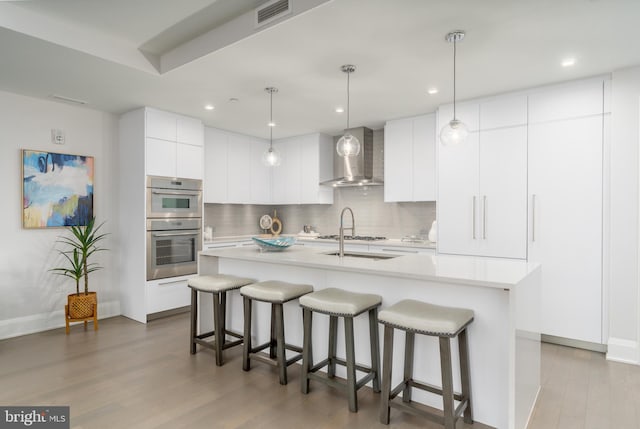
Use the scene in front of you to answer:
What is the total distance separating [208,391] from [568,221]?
3.42 meters

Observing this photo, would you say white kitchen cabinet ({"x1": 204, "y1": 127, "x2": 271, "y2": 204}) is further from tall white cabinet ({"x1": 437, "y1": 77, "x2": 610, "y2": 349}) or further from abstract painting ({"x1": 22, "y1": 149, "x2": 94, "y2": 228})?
tall white cabinet ({"x1": 437, "y1": 77, "x2": 610, "y2": 349})

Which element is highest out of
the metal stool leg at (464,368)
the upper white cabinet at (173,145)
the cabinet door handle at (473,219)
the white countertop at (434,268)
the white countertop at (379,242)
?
the upper white cabinet at (173,145)

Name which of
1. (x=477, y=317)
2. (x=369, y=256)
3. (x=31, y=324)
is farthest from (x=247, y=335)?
(x=31, y=324)

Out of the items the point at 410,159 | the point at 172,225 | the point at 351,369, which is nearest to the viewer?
the point at 351,369

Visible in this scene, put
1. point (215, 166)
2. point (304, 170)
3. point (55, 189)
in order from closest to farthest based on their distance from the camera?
point (55, 189)
point (215, 166)
point (304, 170)

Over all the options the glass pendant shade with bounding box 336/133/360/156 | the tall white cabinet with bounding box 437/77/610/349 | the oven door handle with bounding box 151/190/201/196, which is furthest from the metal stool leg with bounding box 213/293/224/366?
the tall white cabinet with bounding box 437/77/610/349

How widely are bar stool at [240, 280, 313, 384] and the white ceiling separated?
5.86 feet

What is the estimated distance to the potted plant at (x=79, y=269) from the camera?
384cm

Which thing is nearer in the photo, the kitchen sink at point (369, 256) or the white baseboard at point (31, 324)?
the kitchen sink at point (369, 256)

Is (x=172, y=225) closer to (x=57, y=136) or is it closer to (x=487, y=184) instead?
(x=57, y=136)

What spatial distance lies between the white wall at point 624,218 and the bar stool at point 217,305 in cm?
318

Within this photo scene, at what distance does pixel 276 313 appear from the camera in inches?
104

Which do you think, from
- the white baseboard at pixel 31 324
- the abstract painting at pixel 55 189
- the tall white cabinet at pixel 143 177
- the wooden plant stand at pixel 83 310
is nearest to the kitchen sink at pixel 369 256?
the tall white cabinet at pixel 143 177

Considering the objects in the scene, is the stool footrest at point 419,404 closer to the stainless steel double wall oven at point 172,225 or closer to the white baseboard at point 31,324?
the stainless steel double wall oven at point 172,225
